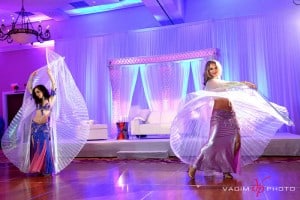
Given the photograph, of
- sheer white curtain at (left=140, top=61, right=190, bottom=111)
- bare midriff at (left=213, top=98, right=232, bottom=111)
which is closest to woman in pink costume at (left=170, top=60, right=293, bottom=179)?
bare midriff at (left=213, top=98, right=232, bottom=111)

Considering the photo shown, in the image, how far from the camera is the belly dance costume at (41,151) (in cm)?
481

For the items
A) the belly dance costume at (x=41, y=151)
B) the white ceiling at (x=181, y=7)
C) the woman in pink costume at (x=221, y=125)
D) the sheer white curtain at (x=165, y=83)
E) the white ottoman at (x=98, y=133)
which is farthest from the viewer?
the sheer white curtain at (x=165, y=83)

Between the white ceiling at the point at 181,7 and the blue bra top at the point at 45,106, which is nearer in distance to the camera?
the blue bra top at the point at 45,106

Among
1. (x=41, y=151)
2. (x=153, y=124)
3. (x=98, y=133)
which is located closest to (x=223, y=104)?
(x=41, y=151)

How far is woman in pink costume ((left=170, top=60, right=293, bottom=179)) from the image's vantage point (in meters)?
3.73

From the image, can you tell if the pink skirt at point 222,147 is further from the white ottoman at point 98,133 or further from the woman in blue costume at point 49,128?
the white ottoman at point 98,133

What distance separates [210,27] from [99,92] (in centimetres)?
357

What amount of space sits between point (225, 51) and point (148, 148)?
3425 mm

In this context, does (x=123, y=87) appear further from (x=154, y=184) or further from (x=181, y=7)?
(x=154, y=184)

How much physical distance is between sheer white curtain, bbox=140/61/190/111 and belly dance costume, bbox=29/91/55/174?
14.5 ft

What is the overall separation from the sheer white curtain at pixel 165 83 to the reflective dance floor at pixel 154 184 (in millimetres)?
3714

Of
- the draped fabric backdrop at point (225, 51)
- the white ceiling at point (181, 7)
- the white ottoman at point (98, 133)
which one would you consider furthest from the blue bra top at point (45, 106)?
the draped fabric backdrop at point (225, 51)

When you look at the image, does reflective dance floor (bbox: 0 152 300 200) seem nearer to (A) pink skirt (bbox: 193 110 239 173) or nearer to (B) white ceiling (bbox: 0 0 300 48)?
(A) pink skirt (bbox: 193 110 239 173)

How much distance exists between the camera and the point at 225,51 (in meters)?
8.70
